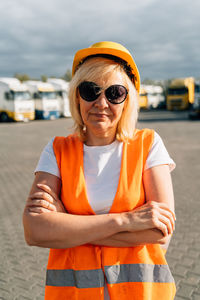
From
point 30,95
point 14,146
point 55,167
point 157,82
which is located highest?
point 157,82

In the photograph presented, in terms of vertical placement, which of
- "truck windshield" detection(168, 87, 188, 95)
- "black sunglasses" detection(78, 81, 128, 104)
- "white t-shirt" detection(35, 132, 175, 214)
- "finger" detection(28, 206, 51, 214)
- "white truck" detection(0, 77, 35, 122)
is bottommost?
"finger" detection(28, 206, 51, 214)

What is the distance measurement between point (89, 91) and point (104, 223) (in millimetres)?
726

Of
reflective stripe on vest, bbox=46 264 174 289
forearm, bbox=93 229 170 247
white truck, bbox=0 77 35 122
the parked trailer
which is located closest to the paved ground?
reflective stripe on vest, bbox=46 264 174 289

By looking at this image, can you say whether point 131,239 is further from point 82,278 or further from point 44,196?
point 44,196

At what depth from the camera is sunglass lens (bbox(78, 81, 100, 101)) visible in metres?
1.72

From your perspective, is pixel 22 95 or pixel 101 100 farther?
pixel 22 95

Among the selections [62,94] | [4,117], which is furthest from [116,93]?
[62,94]

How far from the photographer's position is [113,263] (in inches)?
63.1

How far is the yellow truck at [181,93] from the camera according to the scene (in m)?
31.6

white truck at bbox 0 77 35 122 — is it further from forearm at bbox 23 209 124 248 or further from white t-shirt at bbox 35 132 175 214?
forearm at bbox 23 209 124 248

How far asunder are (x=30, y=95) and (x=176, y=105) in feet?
50.8

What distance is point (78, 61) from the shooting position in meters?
1.80

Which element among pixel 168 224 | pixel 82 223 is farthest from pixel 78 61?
pixel 168 224

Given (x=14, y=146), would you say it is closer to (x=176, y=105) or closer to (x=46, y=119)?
(x=46, y=119)
